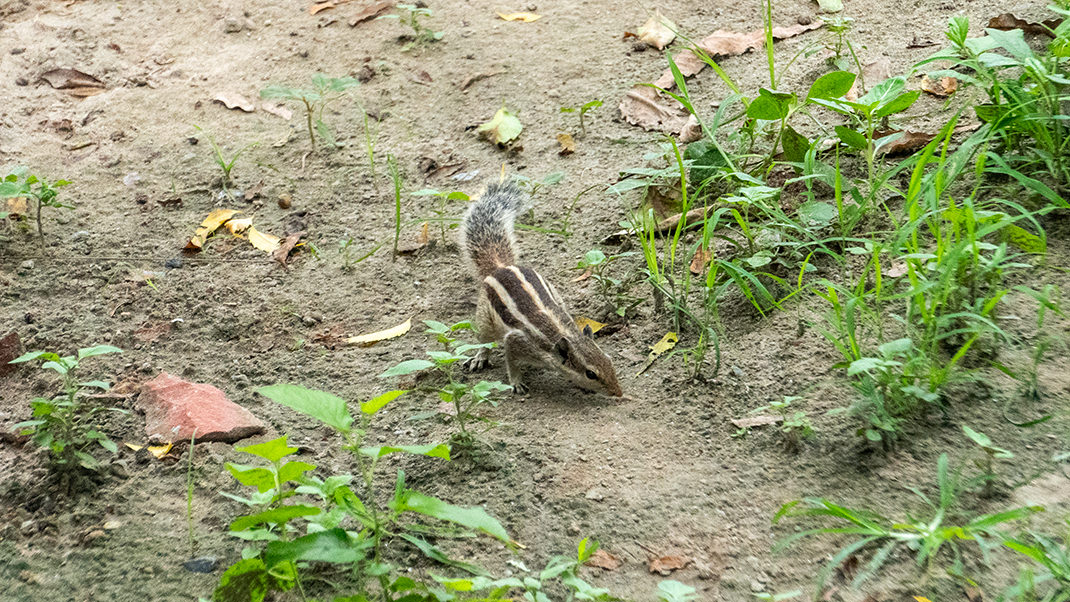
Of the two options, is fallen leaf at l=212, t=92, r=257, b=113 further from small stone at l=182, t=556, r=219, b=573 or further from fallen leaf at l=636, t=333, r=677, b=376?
small stone at l=182, t=556, r=219, b=573

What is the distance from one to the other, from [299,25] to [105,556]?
393cm

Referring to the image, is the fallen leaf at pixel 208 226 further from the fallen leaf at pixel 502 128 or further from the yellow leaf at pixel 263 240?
the fallen leaf at pixel 502 128

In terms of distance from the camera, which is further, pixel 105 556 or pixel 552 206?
pixel 552 206

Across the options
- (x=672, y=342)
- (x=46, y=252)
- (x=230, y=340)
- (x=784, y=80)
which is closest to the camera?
(x=672, y=342)

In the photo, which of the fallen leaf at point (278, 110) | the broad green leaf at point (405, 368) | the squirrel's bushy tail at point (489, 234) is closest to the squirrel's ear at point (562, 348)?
the squirrel's bushy tail at point (489, 234)

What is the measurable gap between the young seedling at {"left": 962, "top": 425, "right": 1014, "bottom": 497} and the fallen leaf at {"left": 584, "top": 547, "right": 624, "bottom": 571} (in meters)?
0.93

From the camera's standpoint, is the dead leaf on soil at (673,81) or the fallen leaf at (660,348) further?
the dead leaf on soil at (673,81)

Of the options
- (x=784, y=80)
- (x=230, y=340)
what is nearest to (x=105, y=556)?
(x=230, y=340)

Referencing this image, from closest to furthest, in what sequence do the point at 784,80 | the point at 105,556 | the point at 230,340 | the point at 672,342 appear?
the point at 105,556
the point at 672,342
the point at 230,340
the point at 784,80

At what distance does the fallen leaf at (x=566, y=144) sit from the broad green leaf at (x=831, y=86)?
1335mm

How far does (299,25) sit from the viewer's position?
5.52 m

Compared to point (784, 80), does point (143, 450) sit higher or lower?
lower

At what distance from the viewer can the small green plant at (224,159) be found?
4352mm

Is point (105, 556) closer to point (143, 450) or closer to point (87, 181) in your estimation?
point (143, 450)
